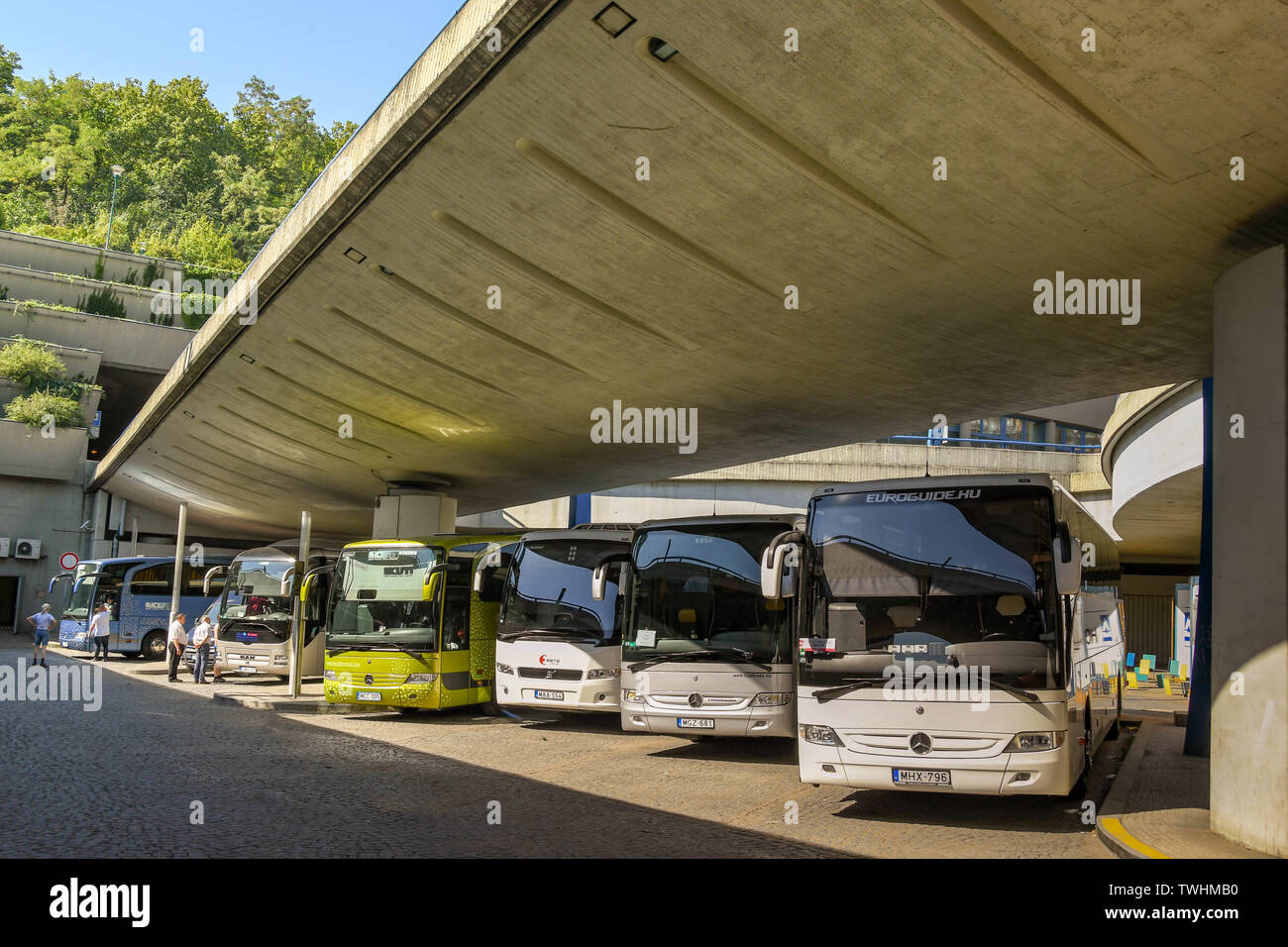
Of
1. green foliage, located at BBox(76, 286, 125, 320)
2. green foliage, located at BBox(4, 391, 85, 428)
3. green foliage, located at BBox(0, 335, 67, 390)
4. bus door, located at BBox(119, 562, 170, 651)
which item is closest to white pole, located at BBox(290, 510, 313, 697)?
bus door, located at BBox(119, 562, 170, 651)

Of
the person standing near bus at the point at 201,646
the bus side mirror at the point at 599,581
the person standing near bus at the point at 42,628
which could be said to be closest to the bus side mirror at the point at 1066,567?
the bus side mirror at the point at 599,581

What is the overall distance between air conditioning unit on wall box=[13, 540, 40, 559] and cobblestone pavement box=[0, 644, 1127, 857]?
1111 inches

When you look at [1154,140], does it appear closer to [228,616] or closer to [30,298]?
[228,616]

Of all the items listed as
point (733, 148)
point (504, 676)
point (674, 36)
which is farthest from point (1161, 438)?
point (674, 36)

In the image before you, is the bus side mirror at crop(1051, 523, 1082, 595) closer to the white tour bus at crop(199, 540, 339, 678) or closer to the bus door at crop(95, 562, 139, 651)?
the white tour bus at crop(199, 540, 339, 678)

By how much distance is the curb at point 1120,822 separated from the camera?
7.44 m

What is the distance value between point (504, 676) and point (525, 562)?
1.72 m

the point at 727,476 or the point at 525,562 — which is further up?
the point at 727,476

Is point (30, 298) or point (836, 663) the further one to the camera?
point (30, 298)

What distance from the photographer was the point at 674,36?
23.9 feet

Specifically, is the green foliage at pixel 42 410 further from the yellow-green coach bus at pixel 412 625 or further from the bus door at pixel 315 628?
the yellow-green coach bus at pixel 412 625

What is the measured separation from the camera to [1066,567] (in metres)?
8.88

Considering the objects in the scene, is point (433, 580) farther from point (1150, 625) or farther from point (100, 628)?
point (1150, 625)

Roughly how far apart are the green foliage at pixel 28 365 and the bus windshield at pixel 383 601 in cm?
3220
